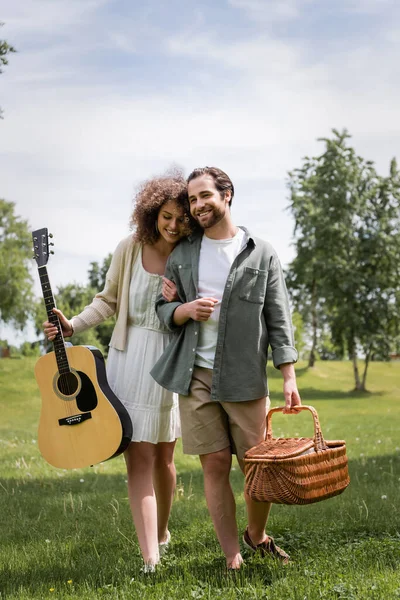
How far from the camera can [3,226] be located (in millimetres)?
46219

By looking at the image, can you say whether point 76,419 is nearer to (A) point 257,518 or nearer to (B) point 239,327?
(B) point 239,327

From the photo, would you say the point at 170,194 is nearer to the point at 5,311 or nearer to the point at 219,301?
the point at 219,301

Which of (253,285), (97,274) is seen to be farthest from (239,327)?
(97,274)

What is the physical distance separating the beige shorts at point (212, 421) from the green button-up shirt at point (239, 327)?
0.25ft

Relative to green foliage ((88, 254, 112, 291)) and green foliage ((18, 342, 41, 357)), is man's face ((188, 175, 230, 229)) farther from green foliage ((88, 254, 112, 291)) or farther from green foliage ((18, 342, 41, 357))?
green foliage ((88, 254, 112, 291))

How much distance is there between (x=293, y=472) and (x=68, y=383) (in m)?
1.60

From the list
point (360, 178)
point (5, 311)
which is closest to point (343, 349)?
point (360, 178)

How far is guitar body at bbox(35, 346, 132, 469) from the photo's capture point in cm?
443

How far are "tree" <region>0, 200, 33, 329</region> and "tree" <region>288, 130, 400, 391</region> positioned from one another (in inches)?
671

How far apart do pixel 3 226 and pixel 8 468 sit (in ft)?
126

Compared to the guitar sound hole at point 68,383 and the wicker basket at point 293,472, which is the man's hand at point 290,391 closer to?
the wicker basket at point 293,472

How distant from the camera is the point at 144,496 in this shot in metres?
4.55

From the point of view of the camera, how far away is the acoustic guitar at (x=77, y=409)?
Answer: 14.6 feet

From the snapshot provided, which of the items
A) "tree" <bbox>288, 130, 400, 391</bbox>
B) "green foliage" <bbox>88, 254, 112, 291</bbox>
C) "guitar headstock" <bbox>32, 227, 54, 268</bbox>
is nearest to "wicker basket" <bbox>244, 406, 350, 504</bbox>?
"guitar headstock" <bbox>32, 227, 54, 268</bbox>
